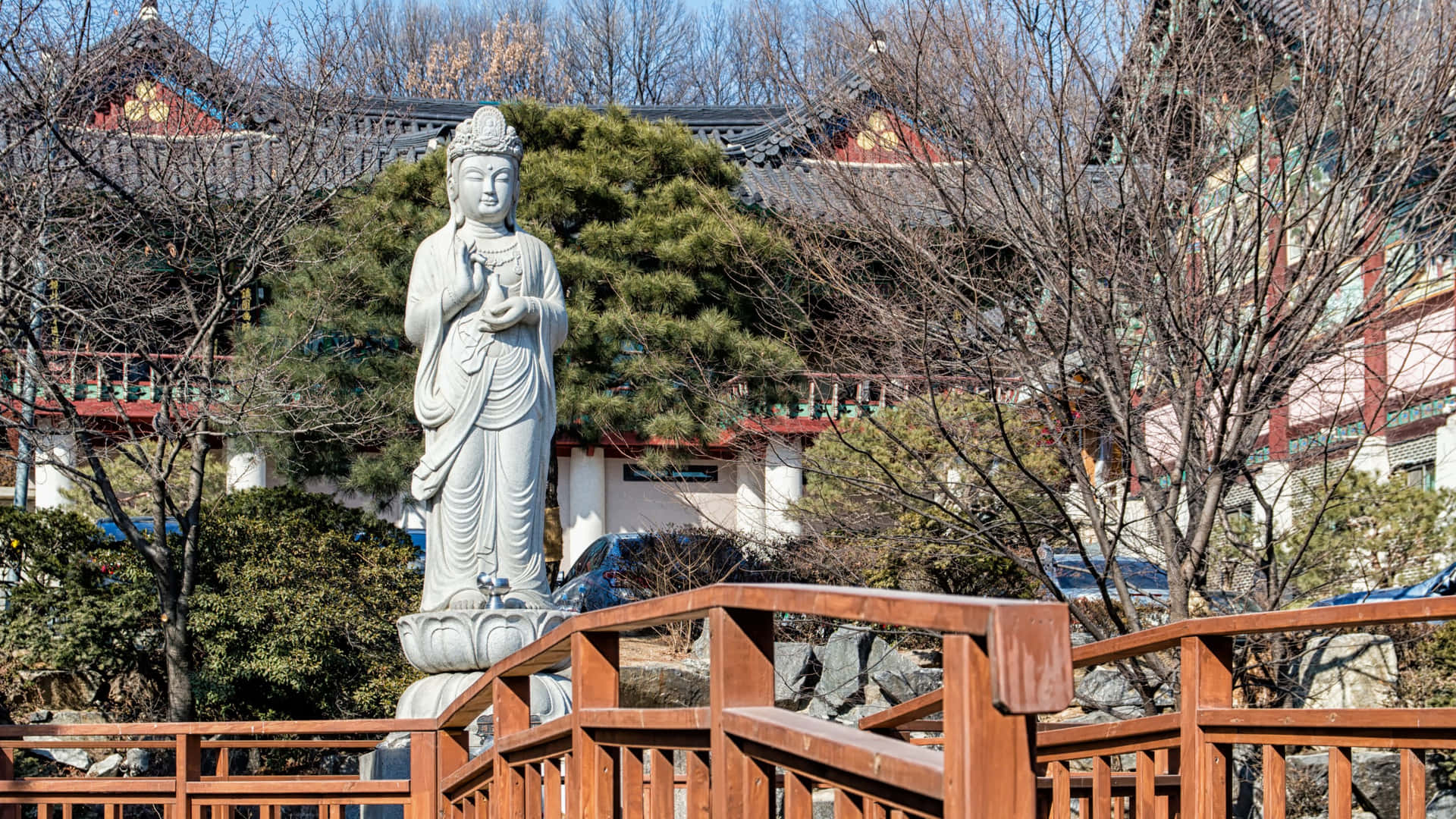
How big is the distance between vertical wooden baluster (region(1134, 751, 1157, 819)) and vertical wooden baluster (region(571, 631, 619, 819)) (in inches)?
65.8

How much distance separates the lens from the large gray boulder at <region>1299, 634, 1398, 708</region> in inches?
380

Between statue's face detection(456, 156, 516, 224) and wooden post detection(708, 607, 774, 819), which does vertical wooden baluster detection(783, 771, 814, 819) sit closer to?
wooden post detection(708, 607, 774, 819)

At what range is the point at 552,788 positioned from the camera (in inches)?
144

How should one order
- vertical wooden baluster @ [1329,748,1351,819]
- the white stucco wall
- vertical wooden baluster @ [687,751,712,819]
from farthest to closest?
the white stucco wall
vertical wooden baluster @ [1329,748,1351,819]
vertical wooden baluster @ [687,751,712,819]

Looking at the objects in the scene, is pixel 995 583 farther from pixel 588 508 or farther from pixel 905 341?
pixel 588 508

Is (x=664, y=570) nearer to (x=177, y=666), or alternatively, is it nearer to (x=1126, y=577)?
(x=1126, y=577)

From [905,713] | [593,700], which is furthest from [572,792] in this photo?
[905,713]

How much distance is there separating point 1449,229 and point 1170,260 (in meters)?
1.21

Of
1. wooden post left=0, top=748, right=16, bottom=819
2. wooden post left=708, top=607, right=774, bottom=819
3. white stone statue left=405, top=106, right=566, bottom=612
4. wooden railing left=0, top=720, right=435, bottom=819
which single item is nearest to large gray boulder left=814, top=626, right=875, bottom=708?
white stone statue left=405, top=106, right=566, bottom=612

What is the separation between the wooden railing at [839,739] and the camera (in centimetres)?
172

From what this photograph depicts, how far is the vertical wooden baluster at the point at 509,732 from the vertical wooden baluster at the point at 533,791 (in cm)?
1

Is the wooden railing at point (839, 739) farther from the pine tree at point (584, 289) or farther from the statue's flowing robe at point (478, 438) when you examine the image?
the pine tree at point (584, 289)

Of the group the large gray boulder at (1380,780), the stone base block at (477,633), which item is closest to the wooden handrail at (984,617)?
the stone base block at (477,633)

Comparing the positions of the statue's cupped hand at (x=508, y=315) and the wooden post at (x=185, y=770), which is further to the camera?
the statue's cupped hand at (x=508, y=315)
